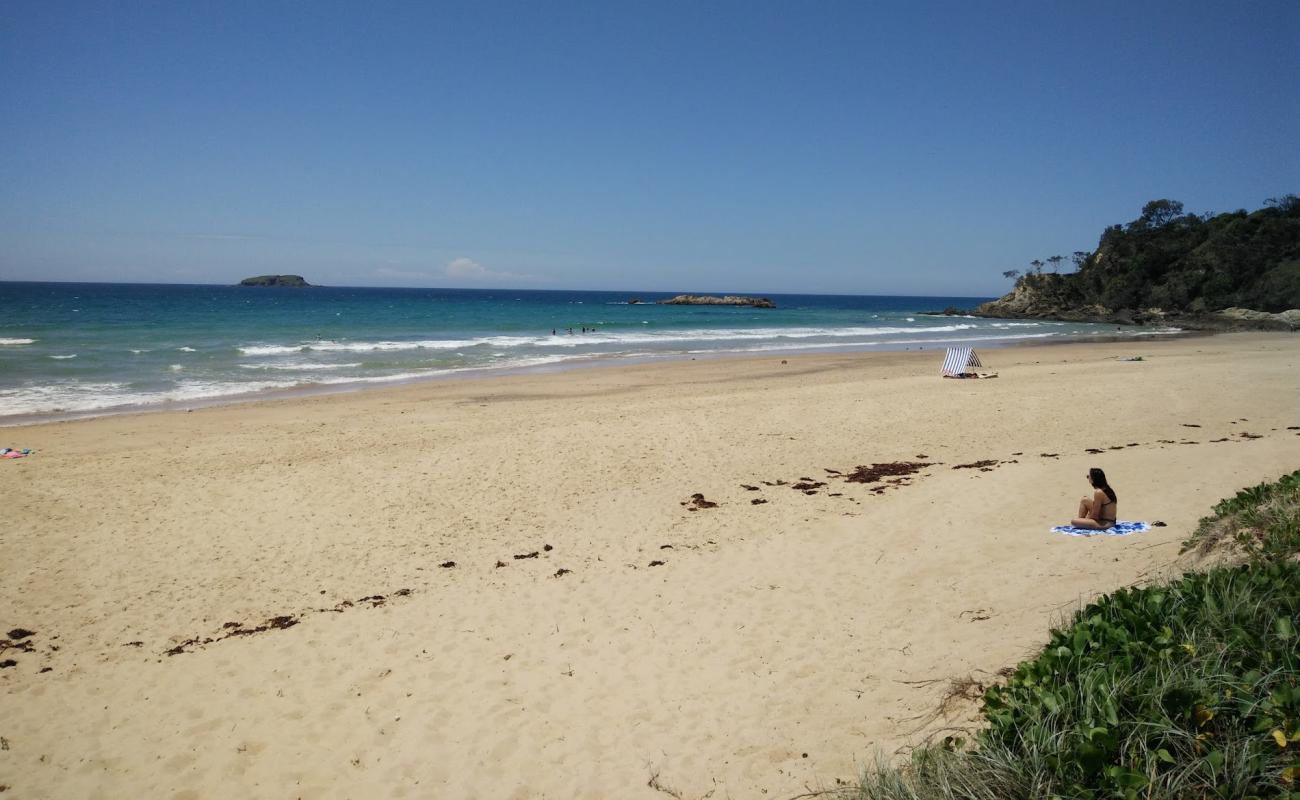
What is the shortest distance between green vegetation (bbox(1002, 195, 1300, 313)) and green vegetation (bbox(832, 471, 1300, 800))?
69.0 meters

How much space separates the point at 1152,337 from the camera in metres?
43.3

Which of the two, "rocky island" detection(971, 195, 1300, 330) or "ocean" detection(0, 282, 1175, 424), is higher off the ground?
"rocky island" detection(971, 195, 1300, 330)

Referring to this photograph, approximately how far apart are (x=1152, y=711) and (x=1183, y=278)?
75.5 m

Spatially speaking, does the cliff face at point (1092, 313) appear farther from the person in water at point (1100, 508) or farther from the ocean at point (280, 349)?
the person in water at point (1100, 508)

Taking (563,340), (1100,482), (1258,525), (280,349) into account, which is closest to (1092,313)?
(563,340)

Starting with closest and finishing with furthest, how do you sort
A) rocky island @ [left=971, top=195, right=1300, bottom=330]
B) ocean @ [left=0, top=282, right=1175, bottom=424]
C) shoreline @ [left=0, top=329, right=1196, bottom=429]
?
shoreline @ [left=0, top=329, right=1196, bottom=429] < ocean @ [left=0, top=282, right=1175, bottom=424] < rocky island @ [left=971, top=195, right=1300, bottom=330]

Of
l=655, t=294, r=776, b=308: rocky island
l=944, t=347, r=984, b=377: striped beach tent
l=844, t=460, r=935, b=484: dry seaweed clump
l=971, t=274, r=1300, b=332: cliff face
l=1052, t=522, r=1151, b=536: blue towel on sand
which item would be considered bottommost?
l=844, t=460, r=935, b=484: dry seaweed clump

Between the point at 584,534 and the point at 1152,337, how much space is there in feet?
157

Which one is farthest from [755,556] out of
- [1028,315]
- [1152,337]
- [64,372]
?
[1028,315]

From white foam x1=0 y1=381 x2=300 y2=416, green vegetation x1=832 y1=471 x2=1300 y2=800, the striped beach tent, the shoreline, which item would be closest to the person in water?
green vegetation x1=832 y1=471 x2=1300 y2=800

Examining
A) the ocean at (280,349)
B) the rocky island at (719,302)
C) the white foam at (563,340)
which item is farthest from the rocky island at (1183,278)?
the rocky island at (719,302)

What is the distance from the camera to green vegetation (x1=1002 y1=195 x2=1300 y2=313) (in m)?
57.1

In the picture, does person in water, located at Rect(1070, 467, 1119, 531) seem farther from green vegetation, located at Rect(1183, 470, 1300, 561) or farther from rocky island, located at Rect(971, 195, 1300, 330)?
rocky island, located at Rect(971, 195, 1300, 330)

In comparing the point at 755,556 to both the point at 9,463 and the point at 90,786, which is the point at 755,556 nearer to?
the point at 90,786
